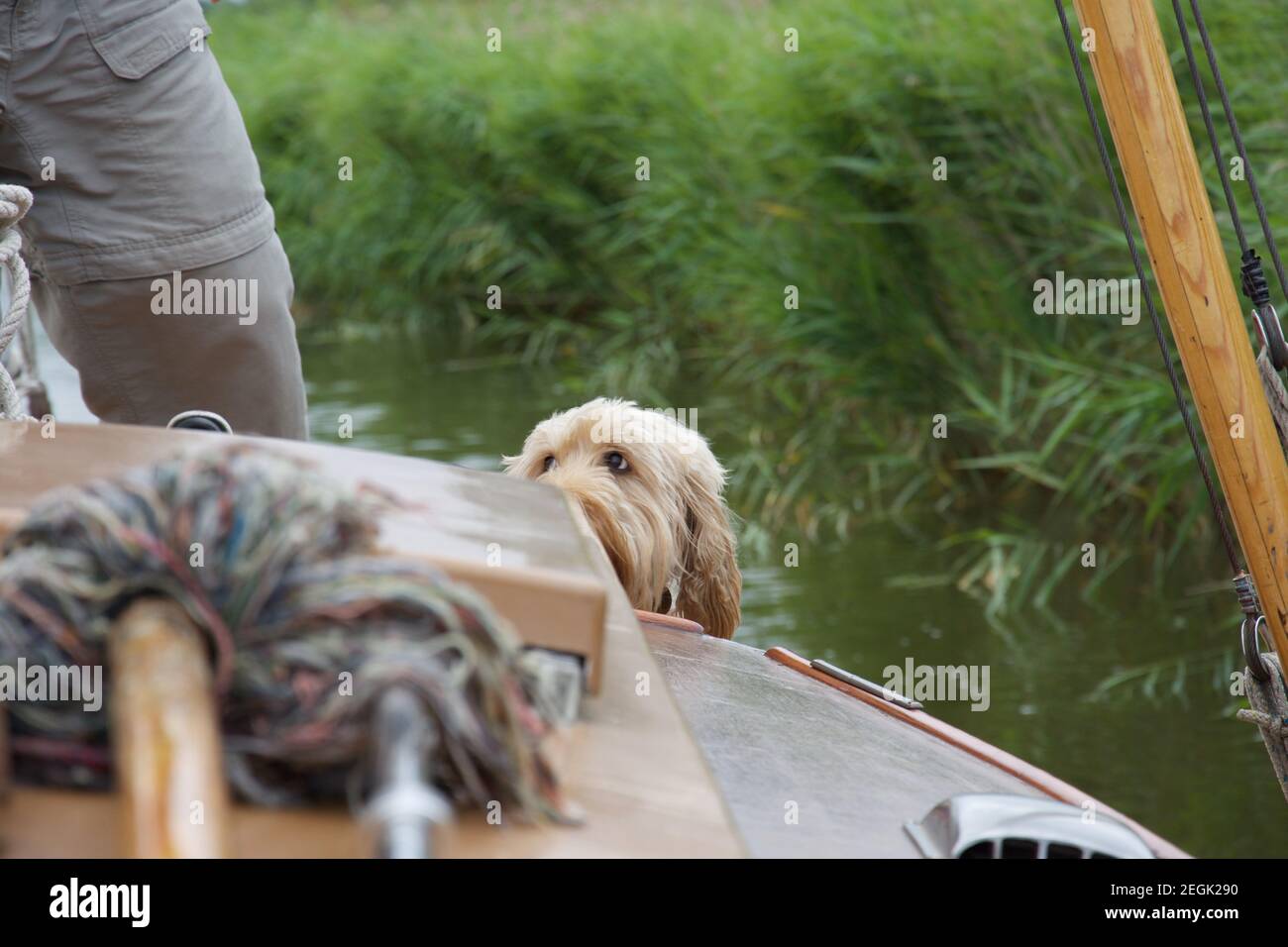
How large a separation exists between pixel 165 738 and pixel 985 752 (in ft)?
A: 4.24

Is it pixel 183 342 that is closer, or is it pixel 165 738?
pixel 165 738

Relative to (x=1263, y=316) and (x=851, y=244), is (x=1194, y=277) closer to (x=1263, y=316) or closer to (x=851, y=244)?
(x=1263, y=316)

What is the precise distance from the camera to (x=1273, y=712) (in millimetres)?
2264

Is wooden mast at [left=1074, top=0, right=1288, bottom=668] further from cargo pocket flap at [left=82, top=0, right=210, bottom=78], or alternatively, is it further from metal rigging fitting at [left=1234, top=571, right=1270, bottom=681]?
cargo pocket flap at [left=82, top=0, right=210, bottom=78]

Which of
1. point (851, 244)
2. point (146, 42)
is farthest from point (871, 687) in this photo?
point (851, 244)

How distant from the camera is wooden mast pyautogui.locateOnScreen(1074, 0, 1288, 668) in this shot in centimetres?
211

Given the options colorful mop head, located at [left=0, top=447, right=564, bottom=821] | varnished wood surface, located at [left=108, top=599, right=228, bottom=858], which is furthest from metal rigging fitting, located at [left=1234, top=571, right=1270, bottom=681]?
varnished wood surface, located at [left=108, top=599, right=228, bottom=858]

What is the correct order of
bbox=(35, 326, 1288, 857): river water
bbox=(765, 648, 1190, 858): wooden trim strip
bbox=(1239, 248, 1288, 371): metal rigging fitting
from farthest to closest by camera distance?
bbox=(35, 326, 1288, 857): river water
bbox=(1239, 248, 1288, 371): metal rigging fitting
bbox=(765, 648, 1190, 858): wooden trim strip

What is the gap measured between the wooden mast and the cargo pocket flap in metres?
1.48

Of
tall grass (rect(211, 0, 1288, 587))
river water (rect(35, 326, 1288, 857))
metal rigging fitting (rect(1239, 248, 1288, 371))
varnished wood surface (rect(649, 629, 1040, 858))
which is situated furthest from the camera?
tall grass (rect(211, 0, 1288, 587))

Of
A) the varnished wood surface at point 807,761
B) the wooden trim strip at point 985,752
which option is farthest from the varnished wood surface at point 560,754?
the wooden trim strip at point 985,752

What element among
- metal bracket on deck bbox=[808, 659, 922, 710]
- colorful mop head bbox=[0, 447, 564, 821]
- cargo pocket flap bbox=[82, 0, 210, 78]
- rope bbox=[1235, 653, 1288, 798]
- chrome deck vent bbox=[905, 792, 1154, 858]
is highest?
cargo pocket flap bbox=[82, 0, 210, 78]
